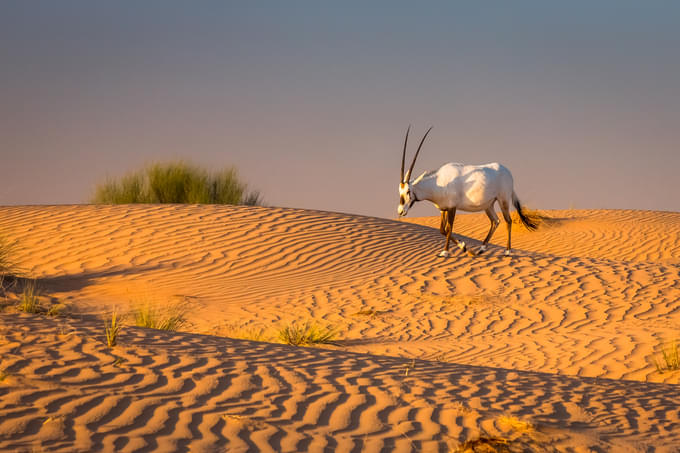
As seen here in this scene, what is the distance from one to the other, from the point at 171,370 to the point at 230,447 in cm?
145

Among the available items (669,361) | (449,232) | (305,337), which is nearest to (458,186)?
(449,232)

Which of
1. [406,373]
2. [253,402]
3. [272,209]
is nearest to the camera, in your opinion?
[253,402]

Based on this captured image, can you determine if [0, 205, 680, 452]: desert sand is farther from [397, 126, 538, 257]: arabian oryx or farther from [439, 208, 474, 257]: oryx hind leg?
[397, 126, 538, 257]: arabian oryx

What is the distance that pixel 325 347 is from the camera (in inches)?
338

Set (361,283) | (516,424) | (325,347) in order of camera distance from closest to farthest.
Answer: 1. (516,424)
2. (325,347)
3. (361,283)

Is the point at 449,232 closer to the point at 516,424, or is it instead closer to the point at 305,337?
the point at 305,337

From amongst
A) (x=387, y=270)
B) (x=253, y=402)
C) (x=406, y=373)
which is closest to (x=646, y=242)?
(x=387, y=270)

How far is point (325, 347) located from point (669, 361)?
374cm

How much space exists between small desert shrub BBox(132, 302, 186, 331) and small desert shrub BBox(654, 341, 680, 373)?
5349 mm

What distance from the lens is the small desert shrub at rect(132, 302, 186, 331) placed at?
8445mm

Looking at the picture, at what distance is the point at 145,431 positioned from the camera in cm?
388

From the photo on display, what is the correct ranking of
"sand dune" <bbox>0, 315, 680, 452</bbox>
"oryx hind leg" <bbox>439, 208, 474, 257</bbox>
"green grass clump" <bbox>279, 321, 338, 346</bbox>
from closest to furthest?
"sand dune" <bbox>0, 315, 680, 452</bbox>
"green grass clump" <bbox>279, 321, 338, 346</bbox>
"oryx hind leg" <bbox>439, 208, 474, 257</bbox>

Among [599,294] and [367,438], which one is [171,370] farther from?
[599,294]

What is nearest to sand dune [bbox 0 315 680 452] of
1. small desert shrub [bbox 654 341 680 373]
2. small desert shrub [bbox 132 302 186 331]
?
small desert shrub [bbox 654 341 680 373]
